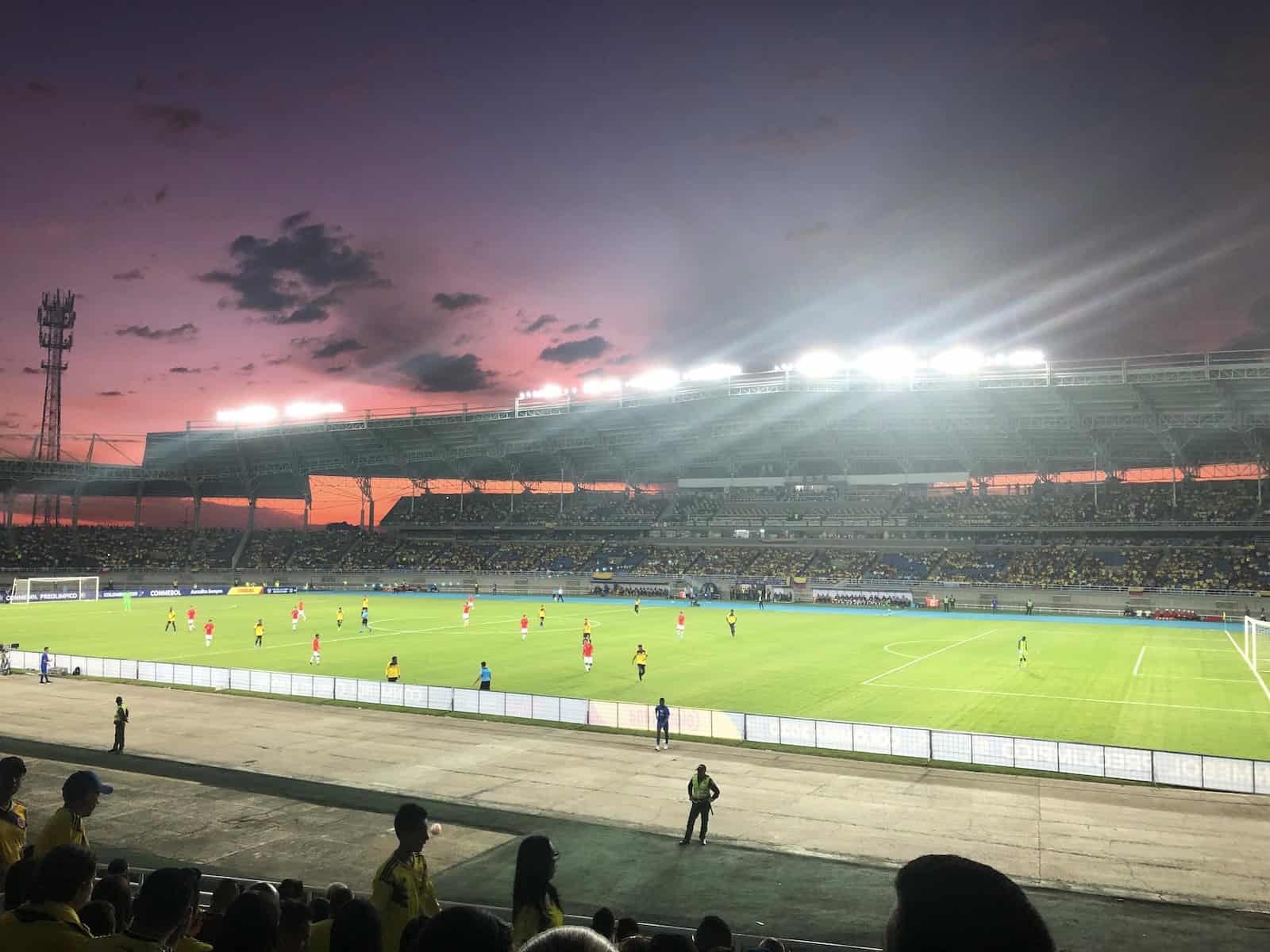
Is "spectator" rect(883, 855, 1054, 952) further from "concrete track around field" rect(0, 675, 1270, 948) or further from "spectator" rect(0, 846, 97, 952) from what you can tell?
"concrete track around field" rect(0, 675, 1270, 948)

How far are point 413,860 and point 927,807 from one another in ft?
46.9

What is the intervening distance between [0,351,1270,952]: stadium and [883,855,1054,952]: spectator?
15094mm

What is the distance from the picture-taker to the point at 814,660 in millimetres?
39562

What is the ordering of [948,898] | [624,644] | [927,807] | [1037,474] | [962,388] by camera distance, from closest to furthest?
[948,898] → [927,807] → [624,644] → [962,388] → [1037,474]

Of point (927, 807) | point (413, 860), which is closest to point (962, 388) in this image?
point (927, 807)

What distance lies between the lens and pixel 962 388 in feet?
215

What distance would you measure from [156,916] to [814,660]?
3734 cm

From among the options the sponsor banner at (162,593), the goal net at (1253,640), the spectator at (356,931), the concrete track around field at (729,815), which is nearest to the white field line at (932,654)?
the goal net at (1253,640)

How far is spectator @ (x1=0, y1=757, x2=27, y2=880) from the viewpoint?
7.64m

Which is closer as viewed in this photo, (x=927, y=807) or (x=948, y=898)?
(x=948, y=898)

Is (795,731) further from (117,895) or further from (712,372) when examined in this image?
(712,372)

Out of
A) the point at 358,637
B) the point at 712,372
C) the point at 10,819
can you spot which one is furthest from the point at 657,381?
the point at 10,819

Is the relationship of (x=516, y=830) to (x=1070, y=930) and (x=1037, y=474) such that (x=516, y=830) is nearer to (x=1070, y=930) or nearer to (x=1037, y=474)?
(x=1070, y=930)

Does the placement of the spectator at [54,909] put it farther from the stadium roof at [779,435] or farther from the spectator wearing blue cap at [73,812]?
the stadium roof at [779,435]
